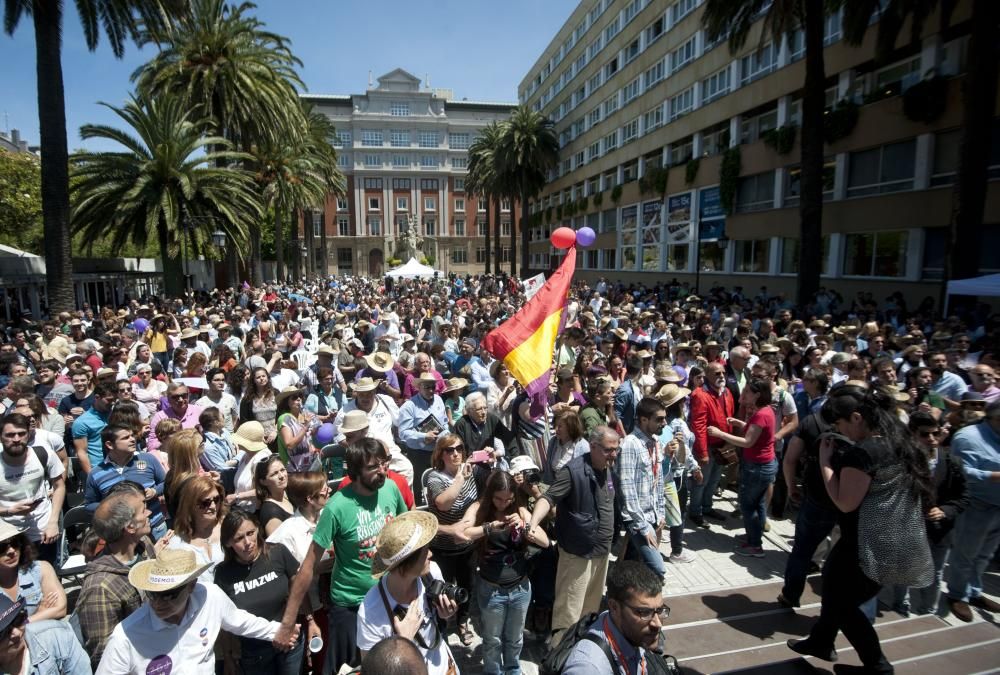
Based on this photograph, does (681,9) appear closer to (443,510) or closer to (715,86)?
(715,86)

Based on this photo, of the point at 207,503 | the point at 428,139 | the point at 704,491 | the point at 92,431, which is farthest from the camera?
the point at 428,139

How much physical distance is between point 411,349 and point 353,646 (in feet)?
24.3

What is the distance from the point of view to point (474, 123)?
80875 millimetres

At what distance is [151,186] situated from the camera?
1933 cm

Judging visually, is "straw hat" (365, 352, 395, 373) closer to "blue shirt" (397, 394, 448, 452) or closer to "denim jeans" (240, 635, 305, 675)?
"blue shirt" (397, 394, 448, 452)

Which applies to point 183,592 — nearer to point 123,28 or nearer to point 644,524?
point 644,524

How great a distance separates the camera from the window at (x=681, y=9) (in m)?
29.0

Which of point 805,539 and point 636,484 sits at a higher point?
point 636,484

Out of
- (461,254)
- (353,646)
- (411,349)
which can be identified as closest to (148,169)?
(411,349)

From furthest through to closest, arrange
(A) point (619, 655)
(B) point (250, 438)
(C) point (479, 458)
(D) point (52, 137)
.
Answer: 1. (D) point (52, 137)
2. (B) point (250, 438)
3. (C) point (479, 458)
4. (A) point (619, 655)

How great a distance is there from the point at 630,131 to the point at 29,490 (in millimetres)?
38296

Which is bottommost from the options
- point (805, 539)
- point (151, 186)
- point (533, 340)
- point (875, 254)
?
point (805, 539)

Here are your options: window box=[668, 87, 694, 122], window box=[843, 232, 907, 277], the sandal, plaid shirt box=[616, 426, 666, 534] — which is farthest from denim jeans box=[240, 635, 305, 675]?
window box=[668, 87, 694, 122]

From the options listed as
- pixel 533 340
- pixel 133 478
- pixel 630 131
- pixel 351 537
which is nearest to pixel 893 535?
pixel 533 340
